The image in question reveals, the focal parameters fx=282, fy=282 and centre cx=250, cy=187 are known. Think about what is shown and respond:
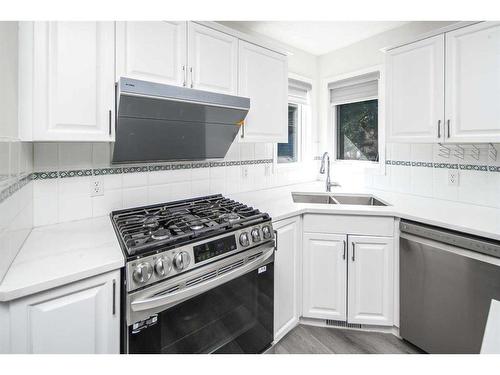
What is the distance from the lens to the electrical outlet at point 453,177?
2.17m

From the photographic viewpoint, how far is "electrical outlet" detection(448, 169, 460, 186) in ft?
7.11

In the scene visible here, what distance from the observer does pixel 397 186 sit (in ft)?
8.43

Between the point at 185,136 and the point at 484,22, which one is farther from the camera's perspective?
the point at 185,136

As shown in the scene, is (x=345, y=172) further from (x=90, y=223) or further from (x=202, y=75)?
(x=90, y=223)

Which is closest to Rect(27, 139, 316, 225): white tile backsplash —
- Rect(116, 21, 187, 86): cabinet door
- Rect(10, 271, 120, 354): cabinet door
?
Rect(116, 21, 187, 86): cabinet door

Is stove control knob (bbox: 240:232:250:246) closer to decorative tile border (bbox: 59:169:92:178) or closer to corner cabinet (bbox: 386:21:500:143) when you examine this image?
decorative tile border (bbox: 59:169:92:178)

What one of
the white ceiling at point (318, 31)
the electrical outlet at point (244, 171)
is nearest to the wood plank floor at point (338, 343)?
the electrical outlet at point (244, 171)

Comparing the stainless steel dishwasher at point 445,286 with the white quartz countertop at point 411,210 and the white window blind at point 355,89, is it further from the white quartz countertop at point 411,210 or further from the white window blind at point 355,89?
the white window blind at point 355,89

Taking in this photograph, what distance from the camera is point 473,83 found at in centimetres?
176

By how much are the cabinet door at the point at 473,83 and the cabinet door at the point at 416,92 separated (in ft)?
0.20

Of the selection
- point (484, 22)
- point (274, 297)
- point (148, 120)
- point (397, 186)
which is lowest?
point (274, 297)

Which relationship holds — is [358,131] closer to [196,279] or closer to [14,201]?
[196,279]

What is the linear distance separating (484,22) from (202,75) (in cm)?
174

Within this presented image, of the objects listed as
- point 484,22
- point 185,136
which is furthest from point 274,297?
point 484,22
